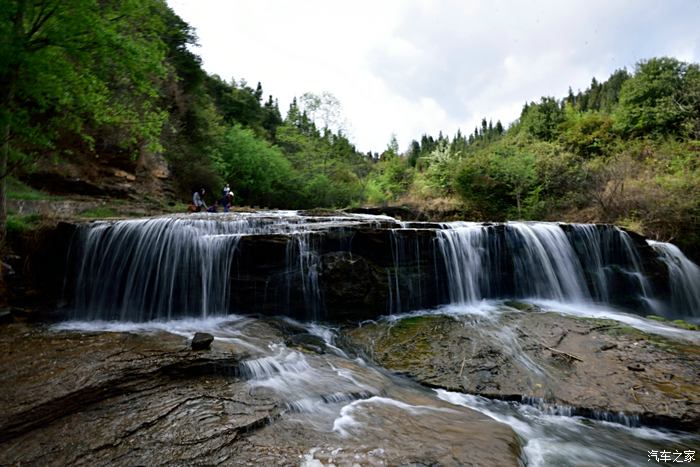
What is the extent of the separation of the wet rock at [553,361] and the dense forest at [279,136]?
25.7 feet

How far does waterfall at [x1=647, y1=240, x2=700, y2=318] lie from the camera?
413 inches

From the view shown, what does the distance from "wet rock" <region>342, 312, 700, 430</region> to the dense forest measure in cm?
784

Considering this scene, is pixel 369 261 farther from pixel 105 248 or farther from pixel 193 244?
pixel 105 248

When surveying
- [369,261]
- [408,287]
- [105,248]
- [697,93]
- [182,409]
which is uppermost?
[697,93]

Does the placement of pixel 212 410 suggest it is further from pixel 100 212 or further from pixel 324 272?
pixel 100 212

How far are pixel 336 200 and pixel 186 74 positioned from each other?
50.1 feet

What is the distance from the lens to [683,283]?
10.7 metres

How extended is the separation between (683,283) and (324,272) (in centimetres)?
1249

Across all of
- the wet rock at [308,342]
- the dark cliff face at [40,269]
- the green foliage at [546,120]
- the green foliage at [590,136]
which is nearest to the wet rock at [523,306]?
the wet rock at [308,342]

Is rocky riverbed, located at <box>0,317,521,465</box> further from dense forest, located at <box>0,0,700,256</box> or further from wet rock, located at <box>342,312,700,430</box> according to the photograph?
dense forest, located at <box>0,0,700,256</box>

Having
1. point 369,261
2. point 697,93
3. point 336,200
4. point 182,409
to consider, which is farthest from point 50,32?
point 697,93

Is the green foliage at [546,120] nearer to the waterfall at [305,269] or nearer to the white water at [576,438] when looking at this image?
the waterfall at [305,269]

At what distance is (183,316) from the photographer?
7414 mm

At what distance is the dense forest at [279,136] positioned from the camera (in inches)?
237
